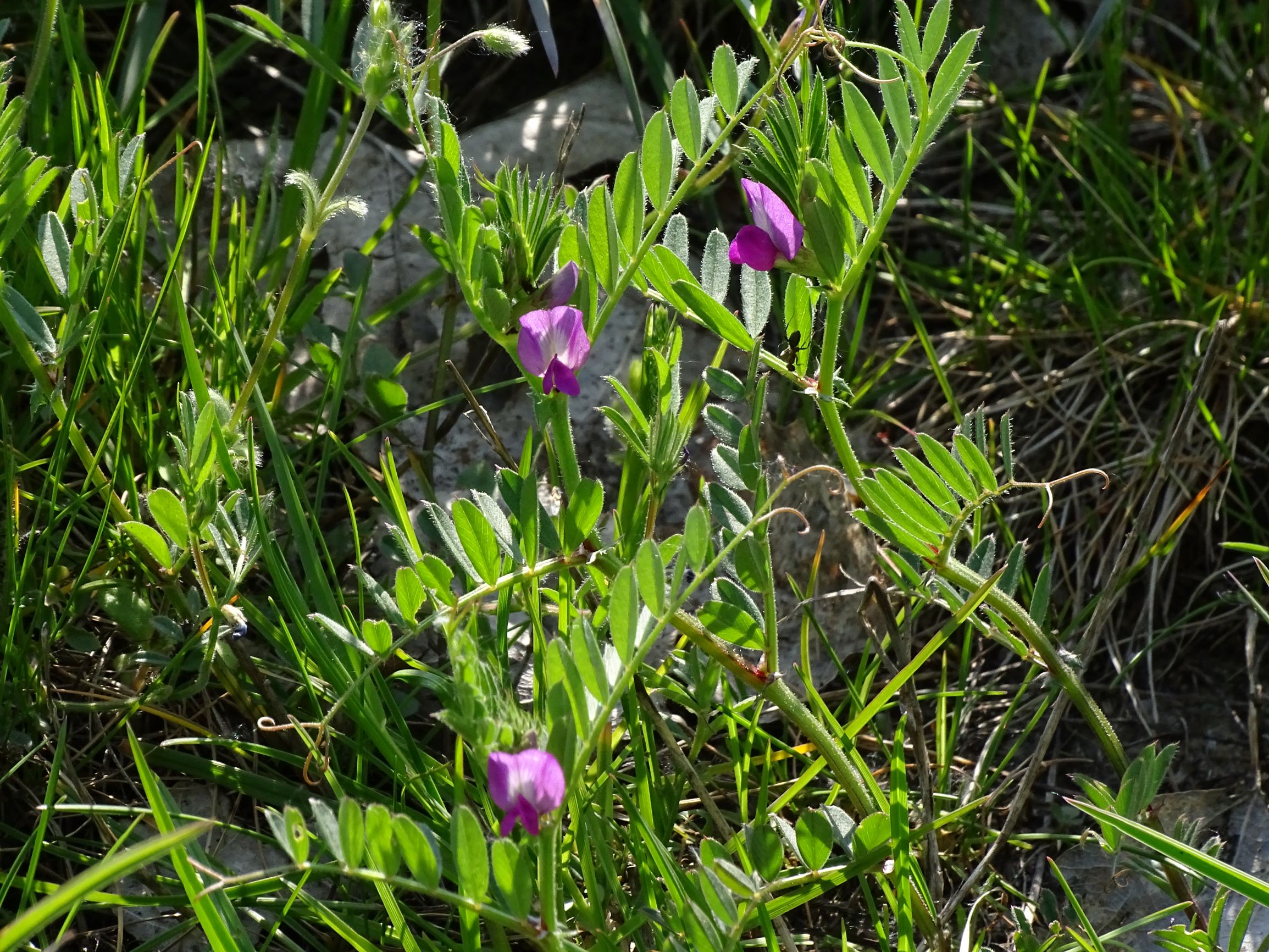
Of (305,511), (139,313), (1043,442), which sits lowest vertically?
(1043,442)

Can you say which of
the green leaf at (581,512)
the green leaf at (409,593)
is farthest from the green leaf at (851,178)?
the green leaf at (409,593)

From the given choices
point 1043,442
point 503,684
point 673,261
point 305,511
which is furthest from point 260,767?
point 1043,442

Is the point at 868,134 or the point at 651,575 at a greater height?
the point at 868,134

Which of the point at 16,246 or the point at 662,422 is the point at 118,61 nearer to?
the point at 16,246

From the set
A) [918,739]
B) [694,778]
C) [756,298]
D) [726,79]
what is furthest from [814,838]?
[726,79]

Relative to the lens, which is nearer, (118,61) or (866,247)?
(866,247)

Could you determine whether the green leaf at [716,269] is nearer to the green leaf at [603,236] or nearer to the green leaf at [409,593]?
the green leaf at [603,236]

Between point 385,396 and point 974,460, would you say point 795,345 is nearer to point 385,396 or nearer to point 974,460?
point 974,460
